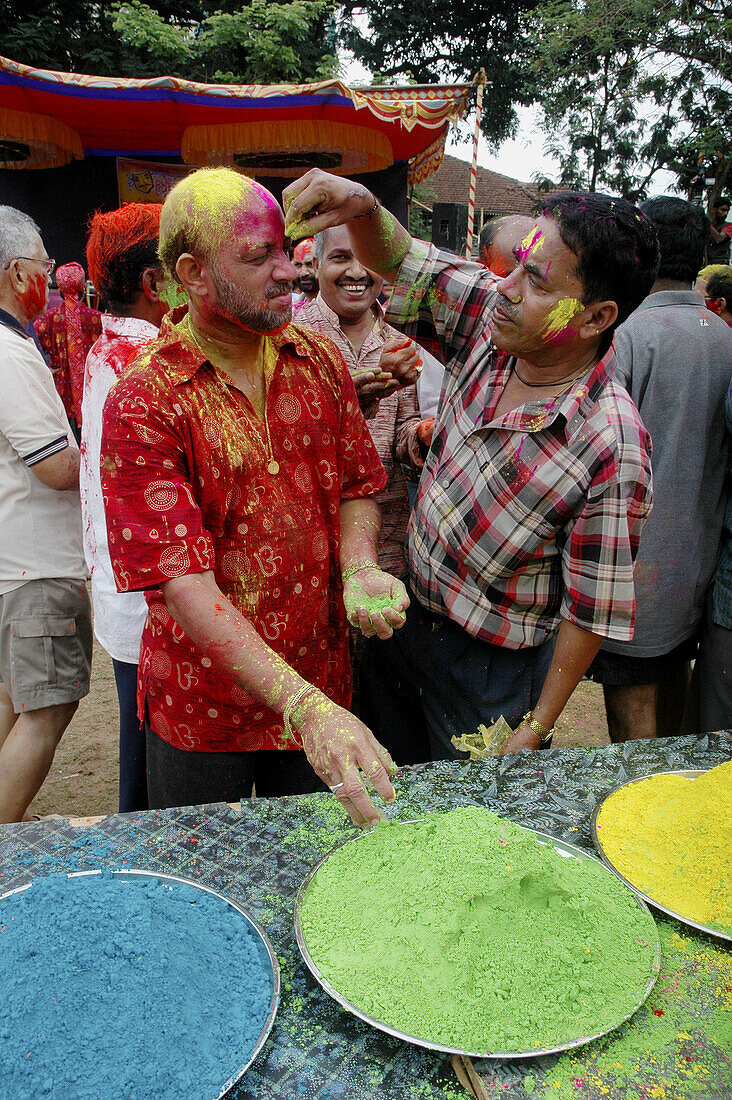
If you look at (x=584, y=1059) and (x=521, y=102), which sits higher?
(x=521, y=102)

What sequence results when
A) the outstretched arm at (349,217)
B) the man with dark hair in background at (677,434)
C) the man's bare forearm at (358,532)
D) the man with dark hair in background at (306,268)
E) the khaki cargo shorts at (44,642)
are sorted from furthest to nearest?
the man with dark hair in background at (306,268) → the man with dark hair in background at (677,434) → the khaki cargo shorts at (44,642) → the man's bare forearm at (358,532) → the outstretched arm at (349,217)

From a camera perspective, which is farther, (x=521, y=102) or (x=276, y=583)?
(x=521, y=102)

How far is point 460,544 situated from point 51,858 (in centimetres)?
109

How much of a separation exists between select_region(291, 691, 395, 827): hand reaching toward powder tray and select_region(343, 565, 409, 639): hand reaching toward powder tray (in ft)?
0.88

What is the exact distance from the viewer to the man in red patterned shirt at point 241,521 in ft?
4.16

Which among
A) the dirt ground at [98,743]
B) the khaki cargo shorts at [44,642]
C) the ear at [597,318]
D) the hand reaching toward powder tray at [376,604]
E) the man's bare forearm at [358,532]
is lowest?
the dirt ground at [98,743]

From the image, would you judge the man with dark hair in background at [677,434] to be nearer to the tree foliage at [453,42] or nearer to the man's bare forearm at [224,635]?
the man's bare forearm at [224,635]

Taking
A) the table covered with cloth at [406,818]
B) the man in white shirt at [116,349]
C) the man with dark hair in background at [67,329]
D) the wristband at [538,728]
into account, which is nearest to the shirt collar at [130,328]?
the man in white shirt at [116,349]

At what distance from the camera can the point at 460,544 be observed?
176 cm

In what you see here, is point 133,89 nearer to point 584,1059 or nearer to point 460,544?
point 460,544

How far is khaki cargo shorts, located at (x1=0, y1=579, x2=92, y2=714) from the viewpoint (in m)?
2.22

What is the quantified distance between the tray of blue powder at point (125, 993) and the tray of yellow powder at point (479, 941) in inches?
4.5

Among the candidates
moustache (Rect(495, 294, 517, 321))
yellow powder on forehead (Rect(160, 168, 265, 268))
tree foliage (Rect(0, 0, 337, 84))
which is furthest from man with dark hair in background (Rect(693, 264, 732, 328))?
tree foliage (Rect(0, 0, 337, 84))

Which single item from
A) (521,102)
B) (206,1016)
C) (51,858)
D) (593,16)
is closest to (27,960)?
(206,1016)
